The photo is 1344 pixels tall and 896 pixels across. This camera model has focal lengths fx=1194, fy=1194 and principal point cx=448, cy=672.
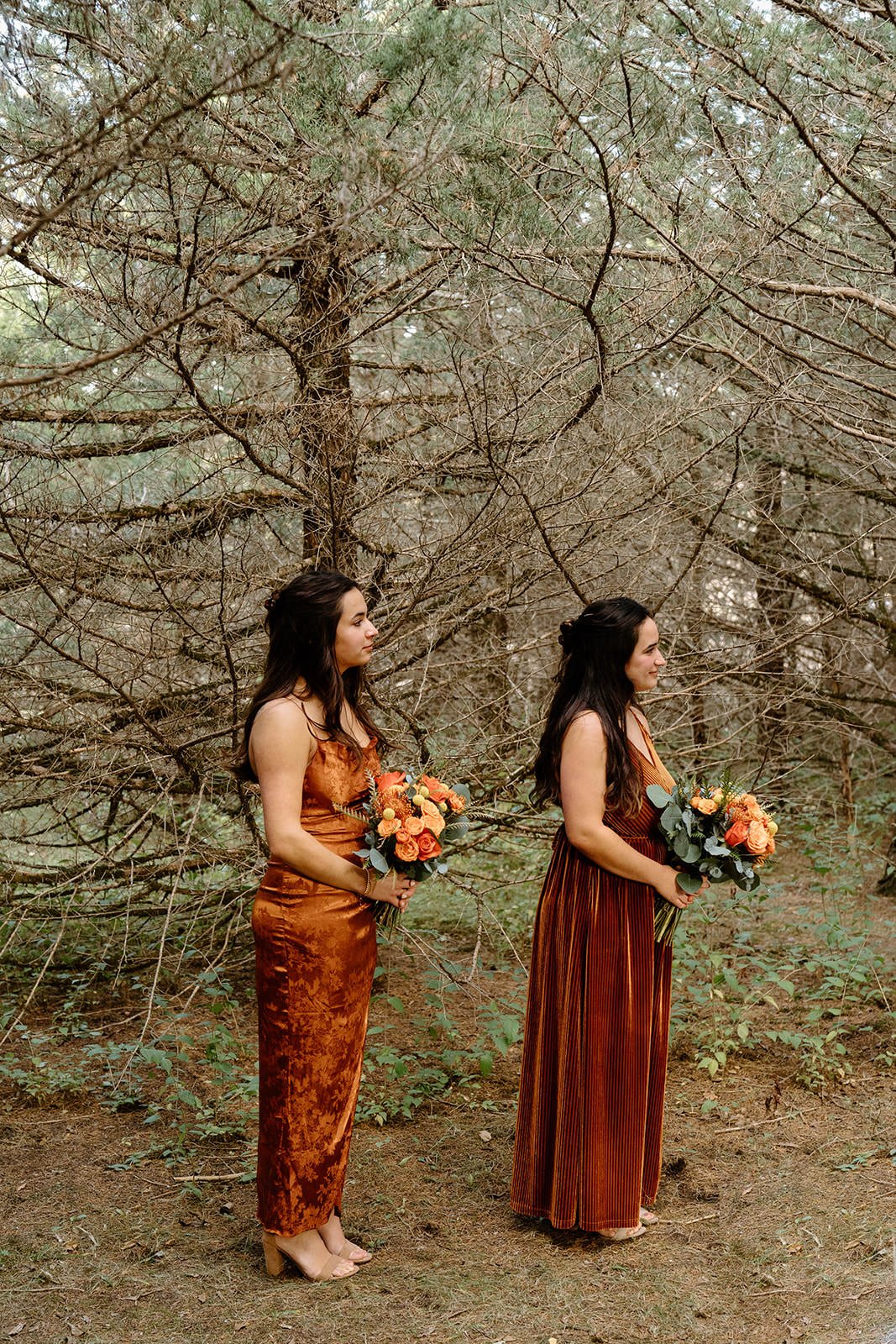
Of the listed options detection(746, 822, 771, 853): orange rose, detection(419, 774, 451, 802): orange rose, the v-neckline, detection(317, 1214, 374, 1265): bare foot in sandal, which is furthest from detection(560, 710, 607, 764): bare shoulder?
detection(317, 1214, 374, 1265): bare foot in sandal

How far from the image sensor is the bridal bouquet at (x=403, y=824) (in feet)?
11.8

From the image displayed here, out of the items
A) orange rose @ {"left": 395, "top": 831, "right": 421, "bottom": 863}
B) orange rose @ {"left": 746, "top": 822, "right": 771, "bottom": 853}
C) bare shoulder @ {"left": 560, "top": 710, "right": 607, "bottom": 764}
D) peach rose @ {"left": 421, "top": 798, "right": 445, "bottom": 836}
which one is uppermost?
bare shoulder @ {"left": 560, "top": 710, "right": 607, "bottom": 764}

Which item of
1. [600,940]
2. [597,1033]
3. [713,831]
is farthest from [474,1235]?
[713,831]

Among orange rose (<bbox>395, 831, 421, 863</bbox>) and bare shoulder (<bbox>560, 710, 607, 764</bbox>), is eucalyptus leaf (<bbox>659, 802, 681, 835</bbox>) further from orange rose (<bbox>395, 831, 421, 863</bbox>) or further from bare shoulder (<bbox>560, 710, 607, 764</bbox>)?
orange rose (<bbox>395, 831, 421, 863</bbox>)

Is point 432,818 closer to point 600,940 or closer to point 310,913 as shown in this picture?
point 310,913

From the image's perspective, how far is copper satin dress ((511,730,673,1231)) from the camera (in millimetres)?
3932

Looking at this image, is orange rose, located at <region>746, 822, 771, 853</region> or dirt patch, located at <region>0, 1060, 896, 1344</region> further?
orange rose, located at <region>746, 822, 771, 853</region>

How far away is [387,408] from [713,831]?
2.77 metres

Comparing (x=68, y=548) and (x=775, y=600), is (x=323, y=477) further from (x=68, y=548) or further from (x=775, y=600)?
(x=775, y=600)

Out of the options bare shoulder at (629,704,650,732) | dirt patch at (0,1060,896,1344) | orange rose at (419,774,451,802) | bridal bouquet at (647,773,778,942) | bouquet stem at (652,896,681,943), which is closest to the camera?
dirt patch at (0,1060,896,1344)

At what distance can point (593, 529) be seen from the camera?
214 inches

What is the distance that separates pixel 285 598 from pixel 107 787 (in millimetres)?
2334

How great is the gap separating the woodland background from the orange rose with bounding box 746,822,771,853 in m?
1.34

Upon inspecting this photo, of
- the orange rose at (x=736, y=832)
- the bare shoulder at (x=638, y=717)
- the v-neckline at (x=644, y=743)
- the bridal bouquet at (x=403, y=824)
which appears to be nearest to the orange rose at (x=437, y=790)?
the bridal bouquet at (x=403, y=824)
